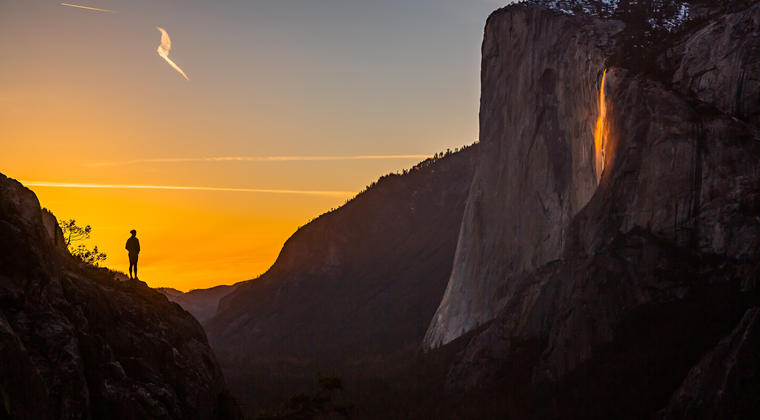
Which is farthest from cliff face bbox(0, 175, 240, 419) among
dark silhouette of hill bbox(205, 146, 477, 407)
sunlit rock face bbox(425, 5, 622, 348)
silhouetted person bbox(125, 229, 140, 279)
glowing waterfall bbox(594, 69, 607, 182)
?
dark silhouette of hill bbox(205, 146, 477, 407)

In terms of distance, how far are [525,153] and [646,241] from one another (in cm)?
2865

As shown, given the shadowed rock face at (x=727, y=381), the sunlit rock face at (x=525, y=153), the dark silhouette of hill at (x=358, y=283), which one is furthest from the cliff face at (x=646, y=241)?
the dark silhouette of hill at (x=358, y=283)

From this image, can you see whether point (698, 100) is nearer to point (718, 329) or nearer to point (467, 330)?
point (718, 329)

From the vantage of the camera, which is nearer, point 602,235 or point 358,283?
point 602,235

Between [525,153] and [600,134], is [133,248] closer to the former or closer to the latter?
[600,134]

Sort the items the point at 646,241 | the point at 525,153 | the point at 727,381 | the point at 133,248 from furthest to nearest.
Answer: the point at 525,153 → the point at 646,241 → the point at 727,381 → the point at 133,248

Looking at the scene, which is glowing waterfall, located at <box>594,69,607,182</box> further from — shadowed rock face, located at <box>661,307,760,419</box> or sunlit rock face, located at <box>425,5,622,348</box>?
shadowed rock face, located at <box>661,307,760,419</box>

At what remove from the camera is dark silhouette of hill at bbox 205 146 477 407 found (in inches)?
5364

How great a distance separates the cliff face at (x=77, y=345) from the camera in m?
19.8

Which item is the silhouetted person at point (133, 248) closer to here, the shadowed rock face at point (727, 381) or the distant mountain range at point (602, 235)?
the distant mountain range at point (602, 235)

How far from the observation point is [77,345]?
23.2 metres

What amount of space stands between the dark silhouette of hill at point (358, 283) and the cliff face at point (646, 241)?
48.8 meters

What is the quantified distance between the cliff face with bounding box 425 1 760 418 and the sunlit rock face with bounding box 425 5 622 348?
0.42m

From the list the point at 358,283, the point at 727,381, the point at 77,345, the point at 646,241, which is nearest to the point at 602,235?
the point at 646,241
